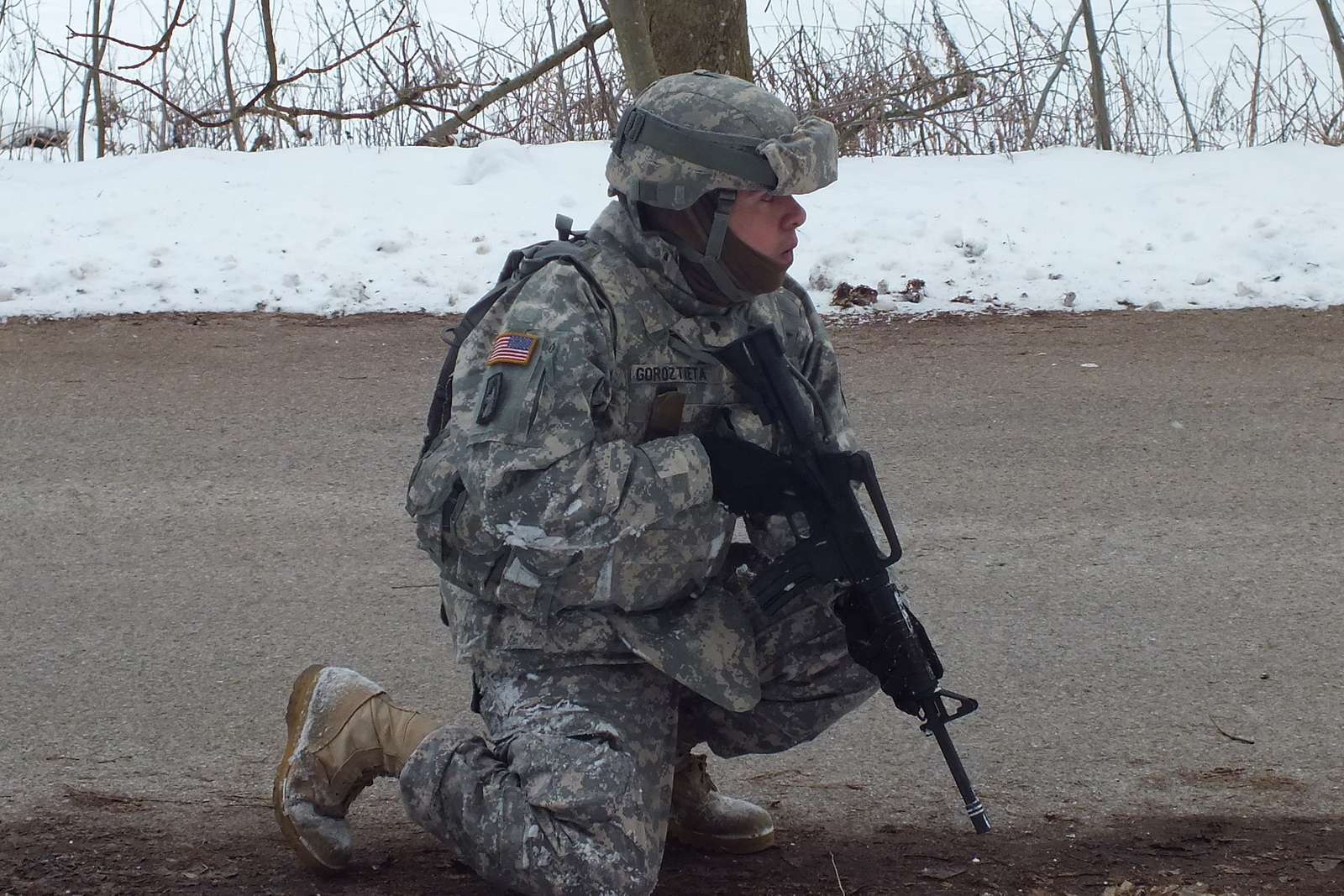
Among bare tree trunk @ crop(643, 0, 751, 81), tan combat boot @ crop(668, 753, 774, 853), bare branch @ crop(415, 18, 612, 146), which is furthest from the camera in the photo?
bare branch @ crop(415, 18, 612, 146)

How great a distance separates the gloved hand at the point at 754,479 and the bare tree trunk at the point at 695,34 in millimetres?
4799

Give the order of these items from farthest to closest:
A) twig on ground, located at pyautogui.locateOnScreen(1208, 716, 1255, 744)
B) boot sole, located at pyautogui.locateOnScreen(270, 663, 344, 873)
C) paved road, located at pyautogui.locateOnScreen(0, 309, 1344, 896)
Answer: twig on ground, located at pyautogui.locateOnScreen(1208, 716, 1255, 744) < paved road, located at pyautogui.locateOnScreen(0, 309, 1344, 896) < boot sole, located at pyautogui.locateOnScreen(270, 663, 344, 873)

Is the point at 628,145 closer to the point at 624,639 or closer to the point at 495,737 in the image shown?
the point at 624,639

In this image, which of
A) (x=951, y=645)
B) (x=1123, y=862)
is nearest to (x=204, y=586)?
(x=951, y=645)

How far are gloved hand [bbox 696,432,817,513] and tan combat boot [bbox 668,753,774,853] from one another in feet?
1.96

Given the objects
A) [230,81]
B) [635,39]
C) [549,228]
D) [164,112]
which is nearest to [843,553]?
[635,39]

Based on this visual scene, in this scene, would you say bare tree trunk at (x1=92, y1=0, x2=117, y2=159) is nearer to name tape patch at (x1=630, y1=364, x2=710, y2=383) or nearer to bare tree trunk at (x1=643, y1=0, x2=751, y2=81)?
bare tree trunk at (x1=643, y1=0, x2=751, y2=81)

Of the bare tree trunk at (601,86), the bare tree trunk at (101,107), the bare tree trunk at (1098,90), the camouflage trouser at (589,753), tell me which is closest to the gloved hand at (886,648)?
the camouflage trouser at (589,753)

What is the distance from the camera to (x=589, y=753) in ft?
7.83

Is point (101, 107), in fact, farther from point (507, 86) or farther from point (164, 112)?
point (507, 86)

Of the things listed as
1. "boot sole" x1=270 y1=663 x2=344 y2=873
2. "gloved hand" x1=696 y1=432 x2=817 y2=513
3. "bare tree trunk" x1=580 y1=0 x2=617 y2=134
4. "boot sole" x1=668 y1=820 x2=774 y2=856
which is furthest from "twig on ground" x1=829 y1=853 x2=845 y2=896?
"bare tree trunk" x1=580 y1=0 x2=617 y2=134

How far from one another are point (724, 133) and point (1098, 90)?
24.9 feet

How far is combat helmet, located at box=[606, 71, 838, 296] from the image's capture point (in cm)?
251

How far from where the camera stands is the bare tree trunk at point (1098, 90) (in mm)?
9344
